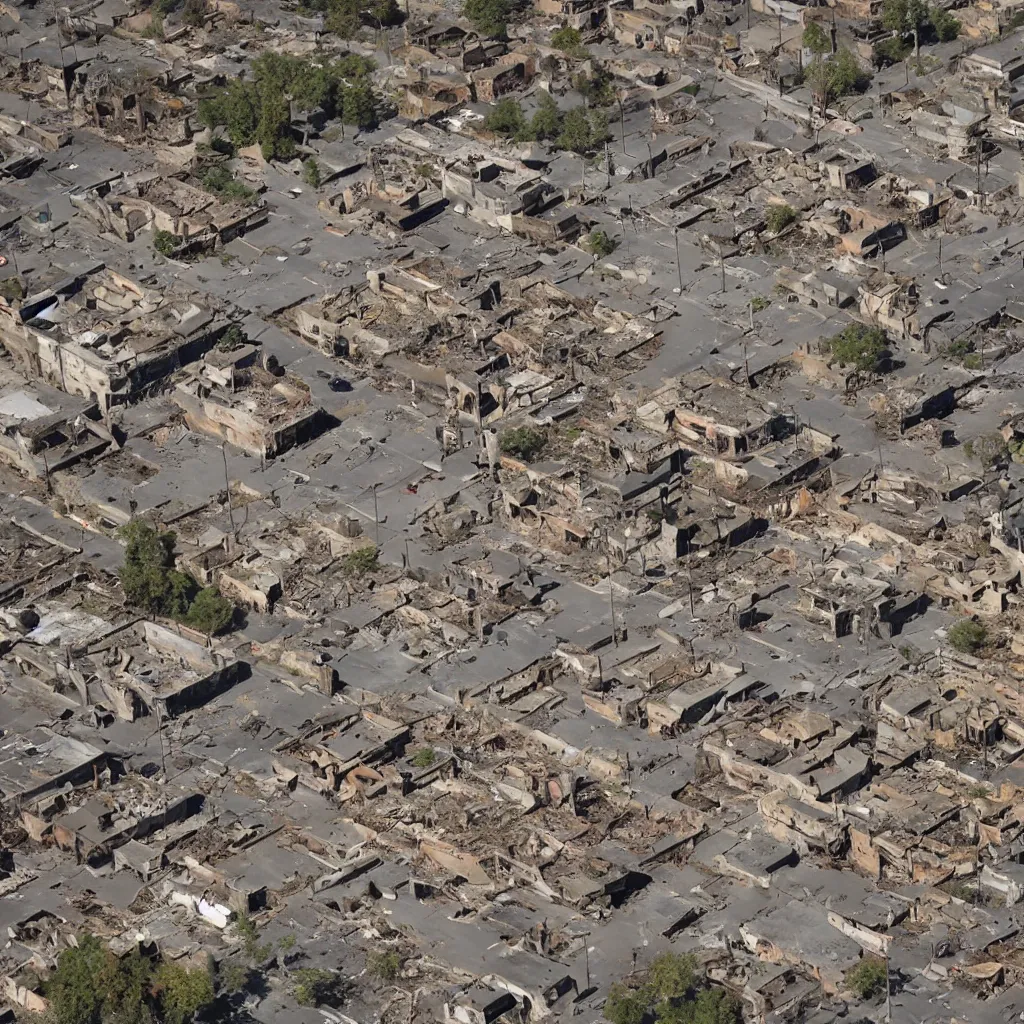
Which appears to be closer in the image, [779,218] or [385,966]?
[385,966]

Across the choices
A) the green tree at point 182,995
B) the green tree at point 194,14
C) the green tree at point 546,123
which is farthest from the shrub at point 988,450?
the green tree at point 194,14

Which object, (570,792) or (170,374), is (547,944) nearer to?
(570,792)

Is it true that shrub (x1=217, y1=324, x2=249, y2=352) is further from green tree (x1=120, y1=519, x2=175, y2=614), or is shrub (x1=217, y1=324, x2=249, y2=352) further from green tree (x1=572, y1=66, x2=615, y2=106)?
green tree (x1=572, y1=66, x2=615, y2=106)

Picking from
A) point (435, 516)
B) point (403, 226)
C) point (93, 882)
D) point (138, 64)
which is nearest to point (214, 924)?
point (93, 882)

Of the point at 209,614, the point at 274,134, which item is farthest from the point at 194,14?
the point at 209,614

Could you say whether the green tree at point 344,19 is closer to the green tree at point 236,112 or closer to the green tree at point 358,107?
the green tree at point 358,107

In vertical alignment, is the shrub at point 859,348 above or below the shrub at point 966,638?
below

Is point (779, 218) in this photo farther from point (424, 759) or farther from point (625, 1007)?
point (625, 1007)
